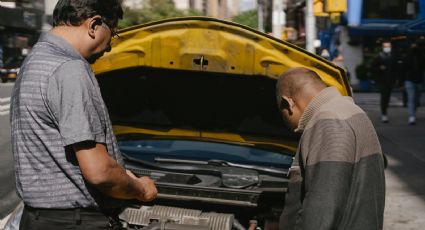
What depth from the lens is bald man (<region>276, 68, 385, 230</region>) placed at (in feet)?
8.39

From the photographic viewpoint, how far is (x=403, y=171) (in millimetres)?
10258

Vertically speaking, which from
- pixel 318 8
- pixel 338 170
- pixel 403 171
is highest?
pixel 338 170

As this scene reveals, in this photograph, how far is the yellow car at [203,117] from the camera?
167 inches

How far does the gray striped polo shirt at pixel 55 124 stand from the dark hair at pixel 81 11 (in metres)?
0.09

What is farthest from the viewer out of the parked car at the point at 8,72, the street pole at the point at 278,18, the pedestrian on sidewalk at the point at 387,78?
the street pole at the point at 278,18

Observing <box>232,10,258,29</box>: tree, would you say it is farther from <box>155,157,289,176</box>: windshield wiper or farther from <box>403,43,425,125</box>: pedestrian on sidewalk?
<box>155,157,289,176</box>: windshield wiper

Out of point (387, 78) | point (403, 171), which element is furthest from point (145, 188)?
point (387, 78)

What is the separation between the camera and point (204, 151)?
5355mm

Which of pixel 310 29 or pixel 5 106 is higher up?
pixel 5 106

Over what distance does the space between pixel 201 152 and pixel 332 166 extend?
111 inches

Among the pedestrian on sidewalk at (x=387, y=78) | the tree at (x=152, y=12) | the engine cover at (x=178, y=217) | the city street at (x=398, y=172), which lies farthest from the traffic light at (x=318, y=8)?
the tree at (x=152, y=12)

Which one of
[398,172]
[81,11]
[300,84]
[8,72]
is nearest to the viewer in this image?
[81,11]

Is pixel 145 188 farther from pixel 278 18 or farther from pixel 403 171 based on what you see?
pixel 278 18

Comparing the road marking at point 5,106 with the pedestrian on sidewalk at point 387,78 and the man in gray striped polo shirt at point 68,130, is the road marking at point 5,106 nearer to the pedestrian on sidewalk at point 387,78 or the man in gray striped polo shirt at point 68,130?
the man in gray striped polo shirt at point 68,130
